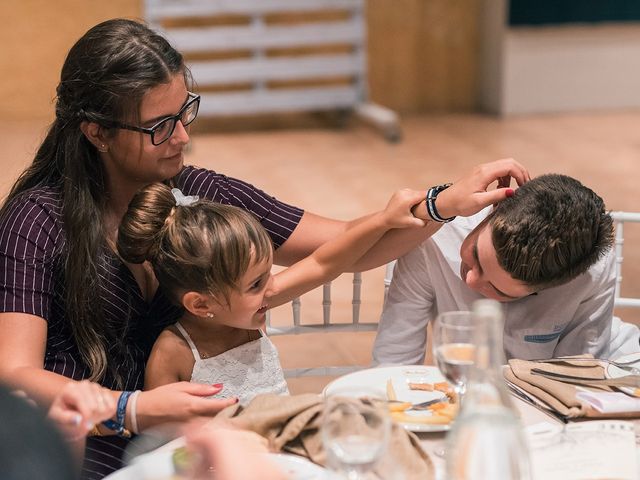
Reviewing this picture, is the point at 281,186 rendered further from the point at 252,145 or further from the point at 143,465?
the point at 143,465

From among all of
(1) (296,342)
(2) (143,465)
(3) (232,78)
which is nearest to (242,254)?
(2) (143,465)

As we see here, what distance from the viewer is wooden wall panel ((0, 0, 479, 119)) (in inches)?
321

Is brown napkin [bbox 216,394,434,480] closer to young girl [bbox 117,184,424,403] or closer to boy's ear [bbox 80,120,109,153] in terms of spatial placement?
young girl [bbox 117,184,424,403]

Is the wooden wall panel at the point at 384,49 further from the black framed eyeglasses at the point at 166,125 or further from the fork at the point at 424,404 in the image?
the fork at the point at 424,404

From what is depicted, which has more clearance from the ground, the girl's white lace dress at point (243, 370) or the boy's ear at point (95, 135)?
the boy's ear at point (95, 135)

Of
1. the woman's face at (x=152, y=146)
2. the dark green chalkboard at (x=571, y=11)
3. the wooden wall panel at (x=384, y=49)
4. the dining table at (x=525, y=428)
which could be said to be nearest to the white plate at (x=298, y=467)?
the dining table at (x=525, y=428)

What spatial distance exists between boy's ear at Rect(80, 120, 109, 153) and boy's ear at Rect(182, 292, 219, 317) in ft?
1.26

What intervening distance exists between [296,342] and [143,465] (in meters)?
2.65

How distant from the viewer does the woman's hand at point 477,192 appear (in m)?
2.11

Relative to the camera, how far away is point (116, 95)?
6.64 feet

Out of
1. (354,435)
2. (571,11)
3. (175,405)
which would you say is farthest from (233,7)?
(354,435)

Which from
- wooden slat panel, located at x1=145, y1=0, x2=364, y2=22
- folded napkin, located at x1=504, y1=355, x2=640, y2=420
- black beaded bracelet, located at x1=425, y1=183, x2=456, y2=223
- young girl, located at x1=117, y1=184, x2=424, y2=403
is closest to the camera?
folded napkin, located at x1=504, y1=355, x2=640, y2=420

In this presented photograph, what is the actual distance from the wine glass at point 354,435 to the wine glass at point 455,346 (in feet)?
0.73

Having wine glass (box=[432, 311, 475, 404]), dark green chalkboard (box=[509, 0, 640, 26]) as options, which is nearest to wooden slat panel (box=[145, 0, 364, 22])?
dark green chalkboard (box=[509, 0, 640, 26])
